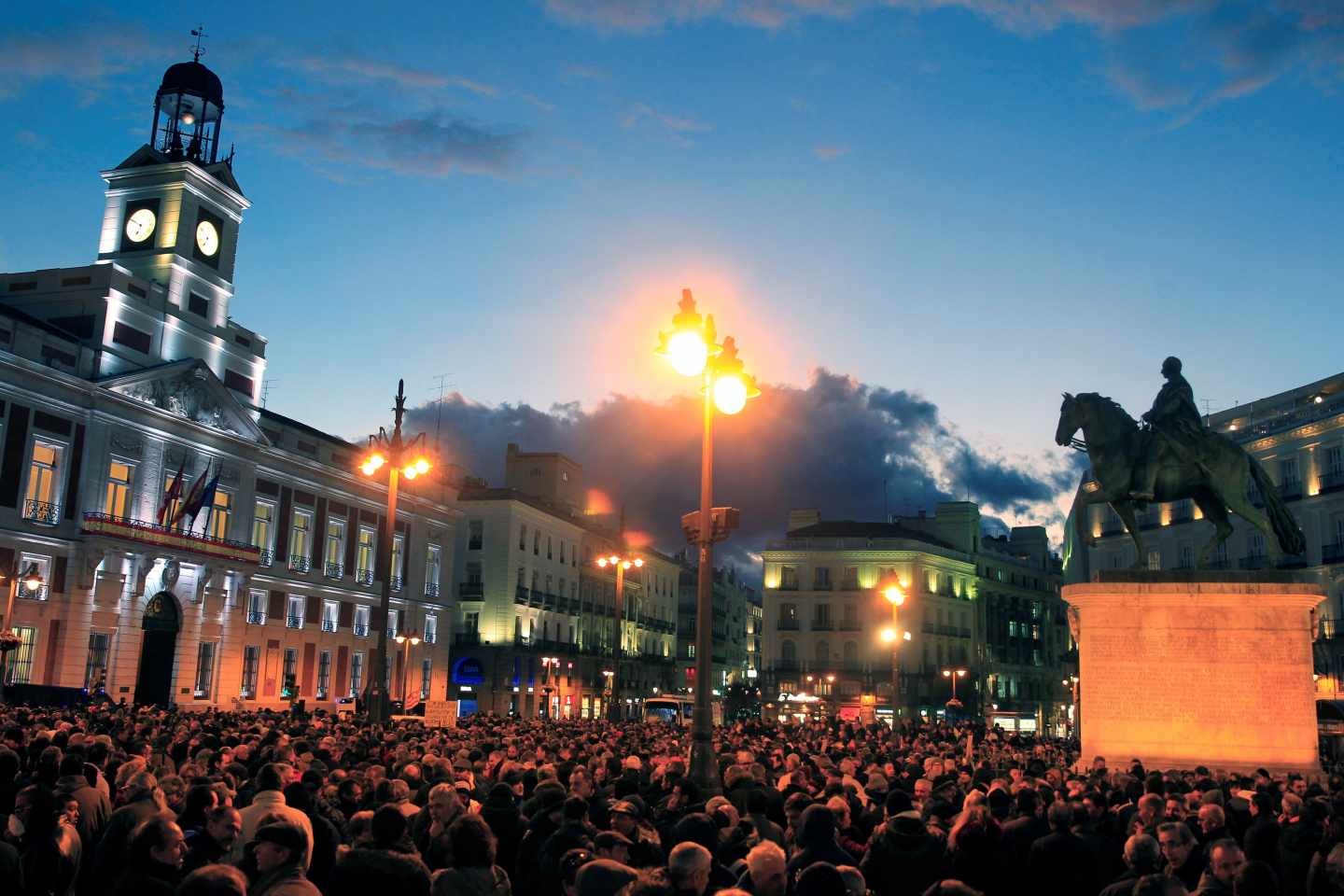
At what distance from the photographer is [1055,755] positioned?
20.9 m

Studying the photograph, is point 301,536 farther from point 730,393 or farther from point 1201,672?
point 730,393

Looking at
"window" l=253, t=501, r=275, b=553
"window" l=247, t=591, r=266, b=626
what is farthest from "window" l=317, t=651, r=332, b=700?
"window" l=253, t=501, r=275, b=553

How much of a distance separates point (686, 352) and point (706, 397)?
3.00 ft

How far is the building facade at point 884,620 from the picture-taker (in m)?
93.0

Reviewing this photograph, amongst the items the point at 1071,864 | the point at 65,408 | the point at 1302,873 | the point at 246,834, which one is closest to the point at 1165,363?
the point at 1302,873

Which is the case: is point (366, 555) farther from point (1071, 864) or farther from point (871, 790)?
point (1071, 864)

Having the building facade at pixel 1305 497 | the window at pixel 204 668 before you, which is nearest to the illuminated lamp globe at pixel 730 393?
the building facade at pixel 1305 497

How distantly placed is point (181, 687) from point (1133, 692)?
40.9 metres

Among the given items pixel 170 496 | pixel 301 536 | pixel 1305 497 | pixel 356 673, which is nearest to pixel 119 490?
pixel 170 496

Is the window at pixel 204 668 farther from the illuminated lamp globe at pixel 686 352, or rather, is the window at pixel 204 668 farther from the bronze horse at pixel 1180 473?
the illuminated lamp globe at pixel 686 352

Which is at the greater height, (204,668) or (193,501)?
(193,501)

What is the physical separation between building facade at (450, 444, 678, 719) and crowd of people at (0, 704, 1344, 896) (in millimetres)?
55239

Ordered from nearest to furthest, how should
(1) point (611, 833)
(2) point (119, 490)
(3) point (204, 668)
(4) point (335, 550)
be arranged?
(1) point (611, 833) < (2) point (119, 490) < (3) point (204, 668) < (4) point (335, 550)

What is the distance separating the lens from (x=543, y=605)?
84250 mm
